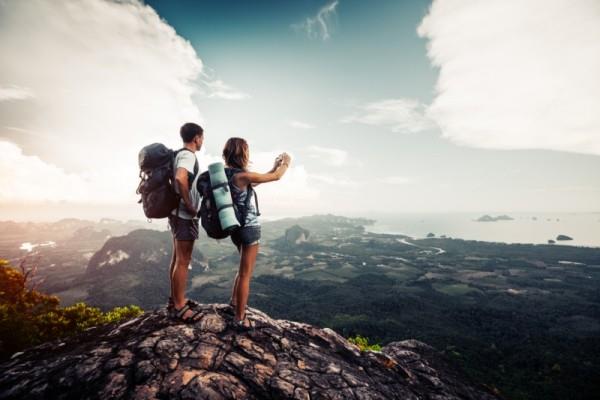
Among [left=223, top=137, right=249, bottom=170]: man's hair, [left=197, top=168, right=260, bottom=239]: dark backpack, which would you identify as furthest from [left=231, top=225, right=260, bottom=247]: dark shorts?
[left=223, top=137, right=249, bottom=170]: man's hair

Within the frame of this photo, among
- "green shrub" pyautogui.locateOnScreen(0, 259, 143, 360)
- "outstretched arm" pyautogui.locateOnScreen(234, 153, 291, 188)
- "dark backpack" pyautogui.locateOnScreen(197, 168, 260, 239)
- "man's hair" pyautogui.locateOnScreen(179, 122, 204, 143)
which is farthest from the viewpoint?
"green shrub" pyautogui.locateOnScreen(0, 259, 143, 360)

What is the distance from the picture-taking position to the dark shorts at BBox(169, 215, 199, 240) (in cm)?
485

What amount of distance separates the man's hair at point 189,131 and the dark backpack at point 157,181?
17.4 inches

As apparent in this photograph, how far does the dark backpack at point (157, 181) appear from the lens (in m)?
4.50

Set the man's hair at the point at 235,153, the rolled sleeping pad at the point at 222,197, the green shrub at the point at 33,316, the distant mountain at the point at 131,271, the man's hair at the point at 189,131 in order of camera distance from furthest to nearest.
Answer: the distant mountain at the point at 131,271
the green shrub at the point at 33,316
the man's hair at the point at 189,131
the man's hair at the point at 235,153
the rolled sleeping pad at the point at 222,197

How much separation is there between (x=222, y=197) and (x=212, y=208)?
29 cm

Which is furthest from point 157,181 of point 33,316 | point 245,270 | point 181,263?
point 33,316

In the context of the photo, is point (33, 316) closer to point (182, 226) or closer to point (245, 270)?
point (182, 226)

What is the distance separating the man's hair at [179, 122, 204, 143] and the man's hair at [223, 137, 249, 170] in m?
0.66

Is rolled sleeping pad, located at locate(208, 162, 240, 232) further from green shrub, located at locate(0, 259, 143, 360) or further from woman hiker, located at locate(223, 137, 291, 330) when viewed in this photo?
green shrub, located at locate(0, 259, 143, 360)

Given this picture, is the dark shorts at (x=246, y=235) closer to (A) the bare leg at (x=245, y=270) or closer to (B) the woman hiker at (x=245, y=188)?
(B) the woman hiker at (x=245, y=188)

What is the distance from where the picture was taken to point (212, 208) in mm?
4457

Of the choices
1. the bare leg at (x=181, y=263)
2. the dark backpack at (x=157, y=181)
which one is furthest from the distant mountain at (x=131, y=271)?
the dark backpack at (x=157, y=181)

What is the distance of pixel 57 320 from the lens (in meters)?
12.6
